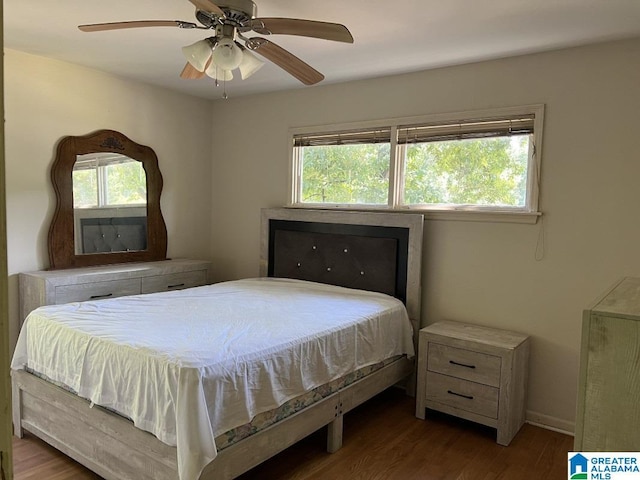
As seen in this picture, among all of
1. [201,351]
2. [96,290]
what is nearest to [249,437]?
[201,351]

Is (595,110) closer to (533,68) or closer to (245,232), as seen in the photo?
(533,68)

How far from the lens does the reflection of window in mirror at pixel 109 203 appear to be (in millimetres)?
3646

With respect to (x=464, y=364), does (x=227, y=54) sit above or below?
above

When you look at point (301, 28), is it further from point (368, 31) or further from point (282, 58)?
point (368, 31)

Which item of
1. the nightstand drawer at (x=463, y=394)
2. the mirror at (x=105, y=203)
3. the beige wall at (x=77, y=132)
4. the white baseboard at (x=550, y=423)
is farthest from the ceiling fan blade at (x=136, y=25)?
the white baseboard at (x=550, y=423)

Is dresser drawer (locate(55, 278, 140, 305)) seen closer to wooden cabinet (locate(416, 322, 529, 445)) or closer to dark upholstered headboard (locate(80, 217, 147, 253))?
dark upholstered headboard (locate(80, 217, 147, 253))

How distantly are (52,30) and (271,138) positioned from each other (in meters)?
1.93

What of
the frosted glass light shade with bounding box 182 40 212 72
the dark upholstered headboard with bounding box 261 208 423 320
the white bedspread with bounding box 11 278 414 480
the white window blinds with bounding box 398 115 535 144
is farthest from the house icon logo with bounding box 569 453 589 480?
the white window blinds with bounding box 398 115 535 144

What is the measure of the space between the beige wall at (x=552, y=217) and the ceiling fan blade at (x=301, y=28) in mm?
1554

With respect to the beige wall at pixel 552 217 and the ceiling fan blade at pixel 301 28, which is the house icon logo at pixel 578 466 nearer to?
the ceiling fan blade at pixel 301 28

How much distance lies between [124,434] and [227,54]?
1775 mm

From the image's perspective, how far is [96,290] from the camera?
3.41 meters

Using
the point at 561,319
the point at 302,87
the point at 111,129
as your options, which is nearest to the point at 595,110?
the point at 561,319

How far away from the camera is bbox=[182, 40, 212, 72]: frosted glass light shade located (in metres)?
2.12
